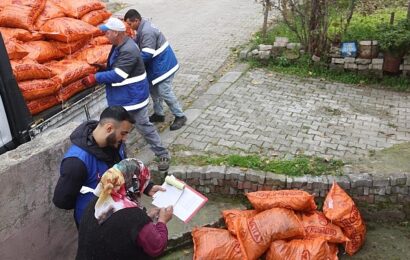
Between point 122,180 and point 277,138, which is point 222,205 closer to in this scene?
point 277,138

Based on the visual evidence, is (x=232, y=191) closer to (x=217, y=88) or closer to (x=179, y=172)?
(x=179, y=172)

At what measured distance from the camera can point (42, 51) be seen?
5.05m

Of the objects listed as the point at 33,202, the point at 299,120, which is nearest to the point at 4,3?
the point at 33,202

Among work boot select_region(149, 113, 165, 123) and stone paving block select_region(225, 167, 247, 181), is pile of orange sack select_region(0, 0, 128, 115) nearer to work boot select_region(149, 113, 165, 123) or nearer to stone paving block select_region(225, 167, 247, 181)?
work boot select_region(149, 113, 165, 123)

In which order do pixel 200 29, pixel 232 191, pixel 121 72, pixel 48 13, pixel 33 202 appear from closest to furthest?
pixel 33 202
pixel 121 72
pixel 232 191
pixel 48 13
pixel 200 29

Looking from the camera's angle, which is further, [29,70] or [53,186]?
[29,70]

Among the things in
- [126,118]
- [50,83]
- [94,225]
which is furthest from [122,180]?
[50,83]

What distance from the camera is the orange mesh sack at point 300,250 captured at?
3.91 metres

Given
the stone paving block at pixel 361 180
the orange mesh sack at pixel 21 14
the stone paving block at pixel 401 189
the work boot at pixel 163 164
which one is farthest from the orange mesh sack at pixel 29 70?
the stone paving block at pixel 401 189

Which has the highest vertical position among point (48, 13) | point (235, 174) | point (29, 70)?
point (48, 13)

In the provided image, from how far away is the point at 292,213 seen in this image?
415cm

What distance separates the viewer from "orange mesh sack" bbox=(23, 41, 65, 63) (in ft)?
16.3

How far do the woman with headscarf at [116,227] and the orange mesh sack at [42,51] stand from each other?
9.78 ft

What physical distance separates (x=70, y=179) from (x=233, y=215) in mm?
1937
